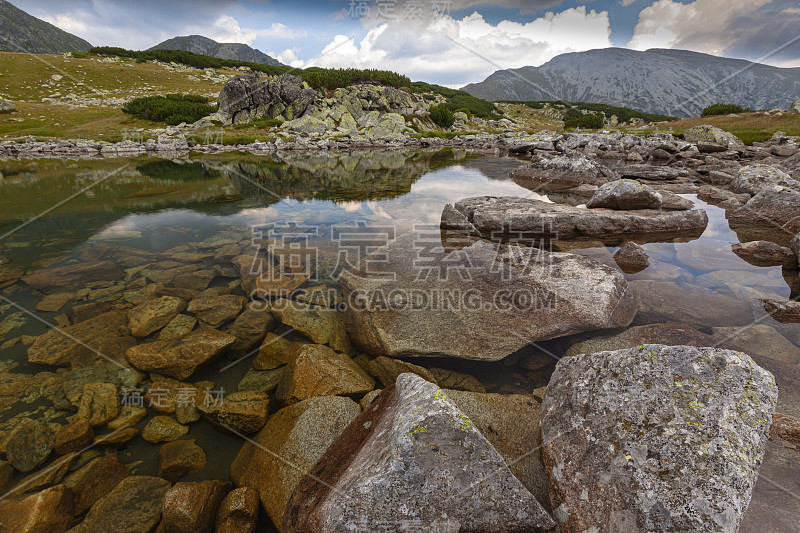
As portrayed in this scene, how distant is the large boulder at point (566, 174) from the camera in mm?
21538

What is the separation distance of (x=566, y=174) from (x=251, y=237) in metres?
20.9

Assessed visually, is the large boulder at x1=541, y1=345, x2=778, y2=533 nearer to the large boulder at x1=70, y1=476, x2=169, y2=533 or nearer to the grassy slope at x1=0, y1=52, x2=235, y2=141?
the large boulder at x1=70, y1=476, x2=169, y2=533

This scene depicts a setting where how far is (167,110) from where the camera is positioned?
6081 centimetres

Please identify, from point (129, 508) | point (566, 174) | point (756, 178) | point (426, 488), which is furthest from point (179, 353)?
point (756, 178)

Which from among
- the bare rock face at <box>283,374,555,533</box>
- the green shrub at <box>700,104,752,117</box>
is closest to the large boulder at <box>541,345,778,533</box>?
the bare rock face at <box>283,374,555,533</box>

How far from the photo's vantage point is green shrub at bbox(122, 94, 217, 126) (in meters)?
59.8

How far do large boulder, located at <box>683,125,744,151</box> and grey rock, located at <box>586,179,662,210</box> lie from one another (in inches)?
1177

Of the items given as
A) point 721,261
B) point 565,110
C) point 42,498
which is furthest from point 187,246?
point 565,110

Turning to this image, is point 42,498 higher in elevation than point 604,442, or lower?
lower

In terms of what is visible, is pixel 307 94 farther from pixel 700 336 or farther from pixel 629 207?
pixel 700 336

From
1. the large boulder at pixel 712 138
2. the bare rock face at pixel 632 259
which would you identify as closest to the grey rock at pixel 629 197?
the bare rock face at pixel 632 259

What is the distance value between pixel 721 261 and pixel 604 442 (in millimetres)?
9620

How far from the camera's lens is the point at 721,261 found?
8914 millimetres

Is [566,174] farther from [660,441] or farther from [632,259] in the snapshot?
[660,441]
